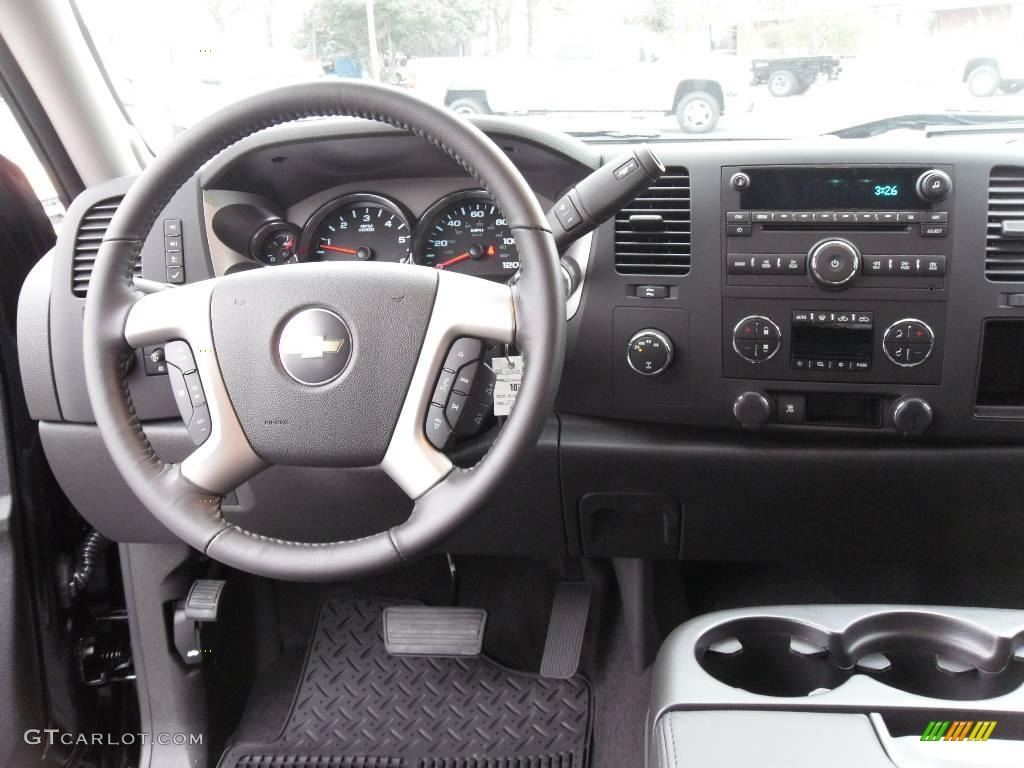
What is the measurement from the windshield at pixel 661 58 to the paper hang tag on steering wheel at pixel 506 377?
0.45 m

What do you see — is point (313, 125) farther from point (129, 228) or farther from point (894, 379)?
point (894, 379)

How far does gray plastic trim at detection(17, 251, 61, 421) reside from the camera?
1.68 metres

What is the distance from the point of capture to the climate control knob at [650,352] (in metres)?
1.56

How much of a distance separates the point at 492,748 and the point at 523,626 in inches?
13.2

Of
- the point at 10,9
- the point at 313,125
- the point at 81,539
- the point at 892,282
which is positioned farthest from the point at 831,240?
the point at 81,539

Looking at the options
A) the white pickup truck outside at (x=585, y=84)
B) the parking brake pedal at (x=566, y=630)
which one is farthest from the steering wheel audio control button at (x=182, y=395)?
the parking brake pedal at (x=566, y=630)

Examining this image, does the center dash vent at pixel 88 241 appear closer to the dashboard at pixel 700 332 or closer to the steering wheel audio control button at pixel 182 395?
the dashboard at pixel 700 332

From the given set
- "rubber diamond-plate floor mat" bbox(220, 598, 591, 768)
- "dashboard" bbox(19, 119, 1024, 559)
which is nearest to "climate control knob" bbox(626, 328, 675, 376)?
"dashboard" bbox(19, 119, 1024, 559)

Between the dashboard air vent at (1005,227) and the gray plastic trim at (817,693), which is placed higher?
the dashboard air vent at (1005,227)

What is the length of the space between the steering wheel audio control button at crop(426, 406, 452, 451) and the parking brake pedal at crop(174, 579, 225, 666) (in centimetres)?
99

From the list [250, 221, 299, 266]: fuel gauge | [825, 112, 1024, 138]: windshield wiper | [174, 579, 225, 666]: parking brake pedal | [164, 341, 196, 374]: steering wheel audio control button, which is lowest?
[174, 579, 225, 666]: parking brake pedal

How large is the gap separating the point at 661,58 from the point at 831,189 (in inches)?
15.4

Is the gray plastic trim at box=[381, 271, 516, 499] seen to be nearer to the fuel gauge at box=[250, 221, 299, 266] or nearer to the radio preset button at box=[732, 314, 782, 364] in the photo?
the radio preset button at box=[732, 314, 782, 364]
